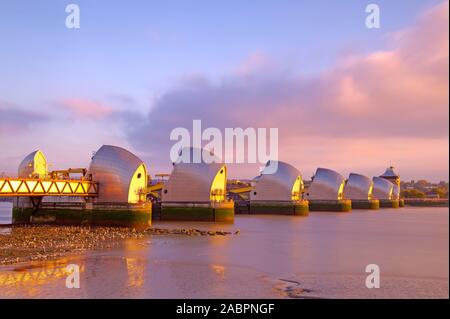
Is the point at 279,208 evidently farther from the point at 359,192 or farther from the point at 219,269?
the point at 219,269

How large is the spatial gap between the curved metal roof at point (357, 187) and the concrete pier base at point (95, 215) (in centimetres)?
7721

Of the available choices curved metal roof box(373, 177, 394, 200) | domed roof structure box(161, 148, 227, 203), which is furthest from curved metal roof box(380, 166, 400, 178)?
domed roof structure box(161, 148, 227, 203)

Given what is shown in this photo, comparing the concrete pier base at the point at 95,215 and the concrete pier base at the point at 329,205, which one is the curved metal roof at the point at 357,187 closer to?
the concrete pier base at the point at 329,205

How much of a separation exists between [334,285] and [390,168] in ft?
478

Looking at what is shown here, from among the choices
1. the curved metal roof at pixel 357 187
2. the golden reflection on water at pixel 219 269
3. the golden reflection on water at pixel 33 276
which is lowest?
the golden reflection on water at pixel 219 269

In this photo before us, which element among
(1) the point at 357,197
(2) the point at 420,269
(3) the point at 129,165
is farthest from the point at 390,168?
(2) the point at 420,269

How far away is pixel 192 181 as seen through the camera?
5828 cm

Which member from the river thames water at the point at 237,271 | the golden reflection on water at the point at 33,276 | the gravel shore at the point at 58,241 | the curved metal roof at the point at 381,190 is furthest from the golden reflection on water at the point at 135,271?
the curved metal roof at the point at 381,190

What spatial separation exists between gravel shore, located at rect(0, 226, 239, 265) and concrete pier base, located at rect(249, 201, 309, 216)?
1523 inches

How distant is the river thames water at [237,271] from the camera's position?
17109mm

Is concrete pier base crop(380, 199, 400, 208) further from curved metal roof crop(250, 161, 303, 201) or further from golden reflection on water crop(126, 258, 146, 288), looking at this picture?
golden reflection on water crop(126, 258, 146, 288)

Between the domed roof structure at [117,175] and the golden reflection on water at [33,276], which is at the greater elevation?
the domed roof structure at [117,175]

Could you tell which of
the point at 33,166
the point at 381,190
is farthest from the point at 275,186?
the point at 381,190
